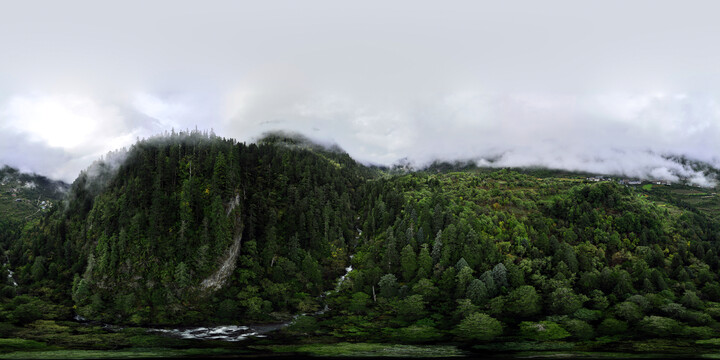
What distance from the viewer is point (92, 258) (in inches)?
6191

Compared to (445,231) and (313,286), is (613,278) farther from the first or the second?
(313,286)

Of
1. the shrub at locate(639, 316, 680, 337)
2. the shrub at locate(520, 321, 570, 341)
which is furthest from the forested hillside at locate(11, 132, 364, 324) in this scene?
the shrub at locate(639, 316, 680, 337)

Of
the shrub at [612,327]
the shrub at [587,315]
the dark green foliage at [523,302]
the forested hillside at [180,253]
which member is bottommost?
the shrub at [612,327]

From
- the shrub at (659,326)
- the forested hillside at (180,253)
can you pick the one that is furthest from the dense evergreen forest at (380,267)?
the forested hillside at (180,253)

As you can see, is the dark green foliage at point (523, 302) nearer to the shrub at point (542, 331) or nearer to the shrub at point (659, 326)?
the shrub at point (542, 331)

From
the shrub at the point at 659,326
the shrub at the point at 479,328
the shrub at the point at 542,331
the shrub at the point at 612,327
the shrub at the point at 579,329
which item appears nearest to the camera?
the shrub at the point at 579,329

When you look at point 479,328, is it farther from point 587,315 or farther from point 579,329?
point 587,315

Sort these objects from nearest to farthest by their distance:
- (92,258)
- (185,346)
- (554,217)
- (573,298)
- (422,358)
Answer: (422,358)
(185,346)
(573,298)
(92,258)
(554,217)

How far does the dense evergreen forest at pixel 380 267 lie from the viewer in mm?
120500

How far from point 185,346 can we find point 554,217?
189849mm

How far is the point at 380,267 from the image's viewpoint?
16862cm

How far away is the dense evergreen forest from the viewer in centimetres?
12050

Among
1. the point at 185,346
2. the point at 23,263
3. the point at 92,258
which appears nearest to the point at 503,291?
the point at 185,346

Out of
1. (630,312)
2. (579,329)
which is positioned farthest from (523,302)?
(630,312)
